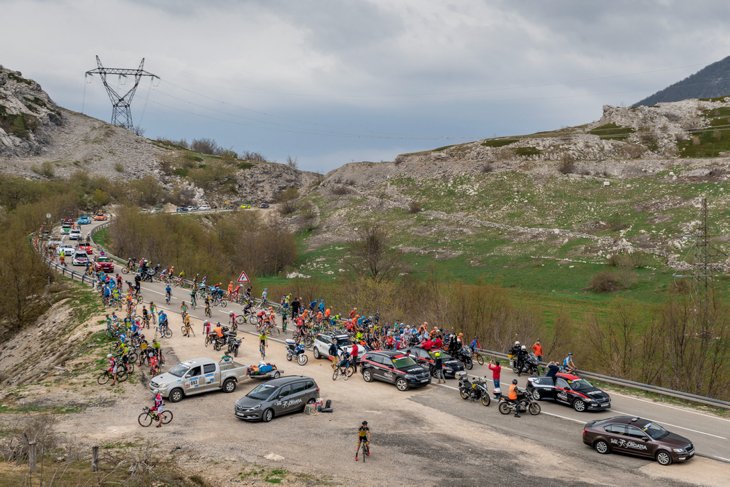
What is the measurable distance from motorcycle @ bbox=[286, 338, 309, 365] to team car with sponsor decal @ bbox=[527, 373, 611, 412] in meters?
13.0

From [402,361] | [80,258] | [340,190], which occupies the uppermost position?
[340,190]

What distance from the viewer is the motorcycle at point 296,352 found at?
30578 mm

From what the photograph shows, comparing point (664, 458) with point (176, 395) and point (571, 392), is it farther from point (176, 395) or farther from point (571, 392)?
point (176, 395)

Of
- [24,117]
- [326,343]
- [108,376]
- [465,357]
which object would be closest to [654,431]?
[465,357]

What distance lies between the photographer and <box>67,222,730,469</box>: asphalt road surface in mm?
A: 18812

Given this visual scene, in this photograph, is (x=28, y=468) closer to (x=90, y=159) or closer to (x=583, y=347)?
(x=583, y=347)

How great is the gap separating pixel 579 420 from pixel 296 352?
52.8ft

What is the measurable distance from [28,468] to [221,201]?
491 feet

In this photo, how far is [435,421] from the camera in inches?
866

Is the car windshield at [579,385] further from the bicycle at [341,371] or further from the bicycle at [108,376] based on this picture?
the bicycle at [108,376]

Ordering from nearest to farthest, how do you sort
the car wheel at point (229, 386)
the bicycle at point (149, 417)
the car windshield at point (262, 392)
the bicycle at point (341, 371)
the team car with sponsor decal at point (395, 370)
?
the bicycle at point (149, 417) → the car windshield at point (262, 392) → the car wheel at point (229, 386) → the team car with sponsor decal at point (395, 370) → the bicycle at point (341, 371)

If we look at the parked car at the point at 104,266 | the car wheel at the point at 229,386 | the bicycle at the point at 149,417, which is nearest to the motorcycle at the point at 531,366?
the car wheel at the point at 229,386

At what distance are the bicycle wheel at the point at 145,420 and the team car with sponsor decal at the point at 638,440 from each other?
57.0 ft

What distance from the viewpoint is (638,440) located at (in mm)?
18203
